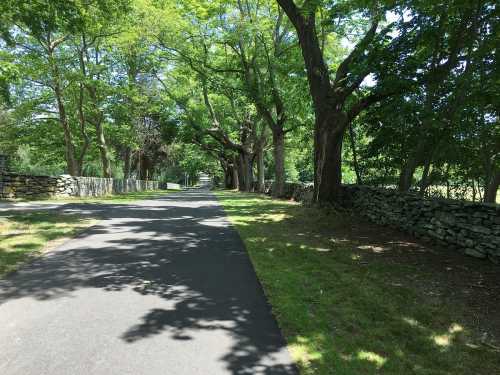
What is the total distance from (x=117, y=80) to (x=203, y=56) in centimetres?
952

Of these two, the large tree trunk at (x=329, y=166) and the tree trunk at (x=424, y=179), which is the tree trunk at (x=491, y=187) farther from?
the large tree trunk at (x=329, y=166)

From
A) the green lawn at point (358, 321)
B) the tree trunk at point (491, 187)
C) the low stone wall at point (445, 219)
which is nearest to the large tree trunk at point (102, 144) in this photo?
the low stone wall at point (445, 219)

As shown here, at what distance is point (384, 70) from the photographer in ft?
35.1

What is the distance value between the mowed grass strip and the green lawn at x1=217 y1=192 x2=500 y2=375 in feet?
13.4

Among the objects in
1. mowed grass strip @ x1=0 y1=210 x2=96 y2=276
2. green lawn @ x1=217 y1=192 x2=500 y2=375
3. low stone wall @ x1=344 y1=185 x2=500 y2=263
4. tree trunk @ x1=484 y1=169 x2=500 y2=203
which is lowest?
green lawn @ x1=217 y1=192 x2=500 y2=375

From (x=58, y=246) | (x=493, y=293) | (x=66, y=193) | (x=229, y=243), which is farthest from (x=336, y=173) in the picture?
(x=66, y=193)

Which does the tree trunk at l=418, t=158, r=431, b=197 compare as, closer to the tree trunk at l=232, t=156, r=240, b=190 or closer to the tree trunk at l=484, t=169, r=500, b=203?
the tree trunk at l=484, t=169, r=500, b=203

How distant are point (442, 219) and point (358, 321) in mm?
4575

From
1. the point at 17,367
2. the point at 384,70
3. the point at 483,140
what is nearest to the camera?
the point at 17,367

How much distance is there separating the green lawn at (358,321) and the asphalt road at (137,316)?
0.94 feet

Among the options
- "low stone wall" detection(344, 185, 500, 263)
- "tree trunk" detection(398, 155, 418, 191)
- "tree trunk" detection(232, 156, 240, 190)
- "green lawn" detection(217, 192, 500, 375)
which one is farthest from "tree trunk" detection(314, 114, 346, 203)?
"tree trunk" detection(232, 156, 240, 190)

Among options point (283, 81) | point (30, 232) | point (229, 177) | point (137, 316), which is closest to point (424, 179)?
point (137, 316)

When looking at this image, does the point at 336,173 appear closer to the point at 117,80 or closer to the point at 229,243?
the point at 229,243

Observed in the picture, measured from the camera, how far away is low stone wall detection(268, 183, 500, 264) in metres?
6.39
